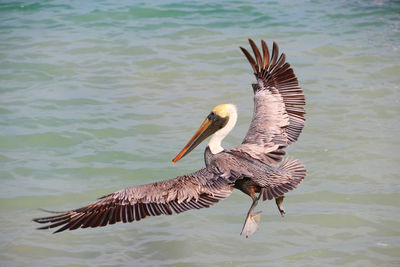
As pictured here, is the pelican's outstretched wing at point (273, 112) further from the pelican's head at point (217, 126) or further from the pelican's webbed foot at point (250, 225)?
the pelican's webbed foot at point (250, 225)

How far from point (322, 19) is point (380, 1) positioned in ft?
5.21

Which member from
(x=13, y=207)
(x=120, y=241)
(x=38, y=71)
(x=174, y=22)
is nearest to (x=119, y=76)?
(x=38, y=71)

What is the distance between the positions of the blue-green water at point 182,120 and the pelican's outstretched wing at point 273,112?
73 cm

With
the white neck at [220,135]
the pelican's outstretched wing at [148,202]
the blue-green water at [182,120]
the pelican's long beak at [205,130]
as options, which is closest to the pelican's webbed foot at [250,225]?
the pelican's outstretched wing at [148,202]

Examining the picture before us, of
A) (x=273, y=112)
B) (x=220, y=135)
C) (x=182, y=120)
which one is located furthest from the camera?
(x=182, y=120)

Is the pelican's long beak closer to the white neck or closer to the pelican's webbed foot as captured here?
the white neck

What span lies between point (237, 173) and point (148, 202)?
29.4 inches

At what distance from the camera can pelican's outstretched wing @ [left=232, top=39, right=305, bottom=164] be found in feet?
17.6

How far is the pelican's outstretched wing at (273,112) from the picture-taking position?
537cm

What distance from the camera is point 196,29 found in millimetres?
11078

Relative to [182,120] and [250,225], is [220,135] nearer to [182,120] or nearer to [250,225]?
[250,225]

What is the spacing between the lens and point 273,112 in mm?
5695

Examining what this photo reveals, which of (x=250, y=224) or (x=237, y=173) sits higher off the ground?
(x=237, y=173)

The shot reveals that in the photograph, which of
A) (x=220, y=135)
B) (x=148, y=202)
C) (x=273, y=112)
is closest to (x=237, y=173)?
(x=220, y=135)
